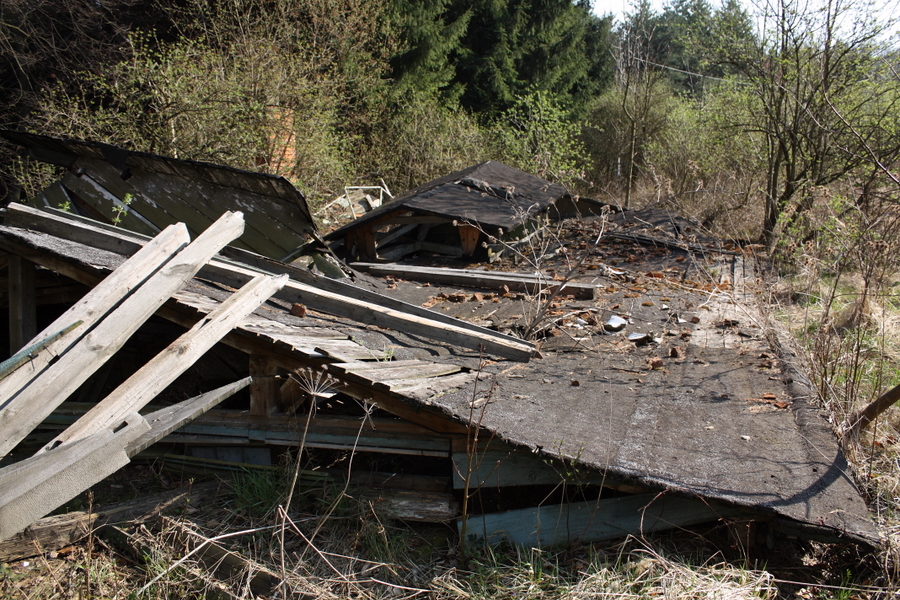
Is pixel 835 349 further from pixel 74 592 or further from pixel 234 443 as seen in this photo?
pixel 74 592

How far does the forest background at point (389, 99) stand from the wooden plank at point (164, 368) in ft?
18.3

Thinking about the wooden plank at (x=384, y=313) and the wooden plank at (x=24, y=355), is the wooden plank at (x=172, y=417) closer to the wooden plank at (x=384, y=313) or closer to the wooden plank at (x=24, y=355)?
the wooden plank at (x=24, y=355)

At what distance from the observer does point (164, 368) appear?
10.9 feet

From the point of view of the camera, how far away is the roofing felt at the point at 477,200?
8570 mm

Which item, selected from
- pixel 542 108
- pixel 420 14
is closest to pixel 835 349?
pixel 542 108

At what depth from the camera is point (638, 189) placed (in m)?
19.0

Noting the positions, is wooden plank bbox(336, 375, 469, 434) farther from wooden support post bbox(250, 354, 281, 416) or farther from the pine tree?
the pine tree

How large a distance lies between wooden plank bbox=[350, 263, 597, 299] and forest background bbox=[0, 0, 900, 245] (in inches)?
96.9

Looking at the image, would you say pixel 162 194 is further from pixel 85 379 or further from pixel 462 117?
pixel 462 117

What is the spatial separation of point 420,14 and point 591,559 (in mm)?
17683

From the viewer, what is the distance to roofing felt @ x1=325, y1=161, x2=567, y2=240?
857 cm

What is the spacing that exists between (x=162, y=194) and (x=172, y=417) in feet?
13.6

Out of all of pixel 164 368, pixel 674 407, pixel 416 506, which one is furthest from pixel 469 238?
pixel 164 368

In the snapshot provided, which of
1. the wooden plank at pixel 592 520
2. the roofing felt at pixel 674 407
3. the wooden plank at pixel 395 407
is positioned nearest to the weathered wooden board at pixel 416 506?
the wooden plank at pixel 592 520
